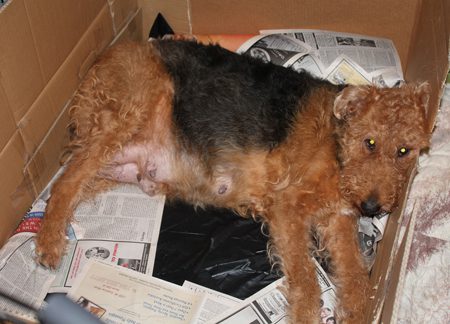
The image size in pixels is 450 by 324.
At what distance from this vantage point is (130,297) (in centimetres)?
271

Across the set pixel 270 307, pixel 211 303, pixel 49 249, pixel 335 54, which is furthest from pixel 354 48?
pixel 49 249

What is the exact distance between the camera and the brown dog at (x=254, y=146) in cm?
266

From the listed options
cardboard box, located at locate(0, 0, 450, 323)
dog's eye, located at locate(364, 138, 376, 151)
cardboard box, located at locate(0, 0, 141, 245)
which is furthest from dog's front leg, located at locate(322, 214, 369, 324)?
cardboard box, located at locate(0, 0, 141, 245)

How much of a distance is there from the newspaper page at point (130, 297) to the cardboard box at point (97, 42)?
1.87ft

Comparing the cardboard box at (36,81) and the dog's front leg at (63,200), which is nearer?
the cardboard box at (36,81)

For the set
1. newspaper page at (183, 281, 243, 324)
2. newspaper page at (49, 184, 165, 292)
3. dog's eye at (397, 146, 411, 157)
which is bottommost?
newspaper page at (183, 281, 243, 324)

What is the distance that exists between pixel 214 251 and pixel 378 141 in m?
1.08

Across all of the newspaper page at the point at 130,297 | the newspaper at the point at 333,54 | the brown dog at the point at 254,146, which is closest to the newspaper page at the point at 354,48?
the newspaper at the point at 333,54

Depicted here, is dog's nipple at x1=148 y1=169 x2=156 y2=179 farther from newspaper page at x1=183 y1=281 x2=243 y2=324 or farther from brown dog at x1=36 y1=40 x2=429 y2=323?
newspaper page at x1=183 y1=281 x2=243 y2=324

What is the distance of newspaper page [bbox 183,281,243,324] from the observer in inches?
104

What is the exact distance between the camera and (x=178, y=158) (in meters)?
3.04

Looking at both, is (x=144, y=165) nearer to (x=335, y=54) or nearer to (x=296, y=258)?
(x=296, y=258)

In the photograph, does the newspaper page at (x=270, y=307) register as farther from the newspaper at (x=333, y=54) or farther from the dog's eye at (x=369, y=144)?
the newspaper at (x=333, y=54)

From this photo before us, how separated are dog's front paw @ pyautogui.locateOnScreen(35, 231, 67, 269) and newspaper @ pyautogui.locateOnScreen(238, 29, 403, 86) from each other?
5.73ft
